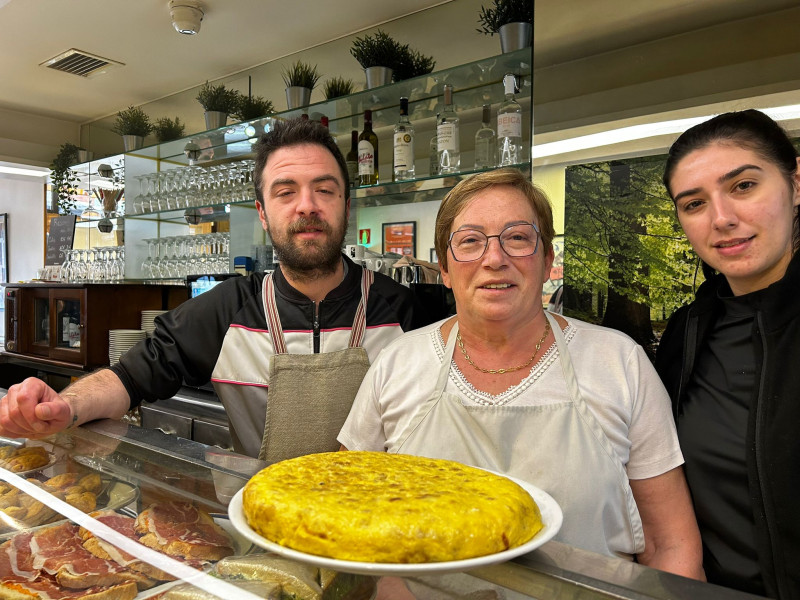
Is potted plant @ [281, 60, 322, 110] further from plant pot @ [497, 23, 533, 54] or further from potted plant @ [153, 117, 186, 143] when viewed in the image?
potted plant @ [153, 117, 186, 143]

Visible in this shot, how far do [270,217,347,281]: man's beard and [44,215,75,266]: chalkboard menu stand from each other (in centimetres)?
488

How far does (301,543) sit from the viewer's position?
71 centimetres

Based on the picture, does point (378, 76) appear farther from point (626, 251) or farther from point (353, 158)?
point (626, 251)

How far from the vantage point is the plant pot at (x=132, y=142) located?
18.6 ft

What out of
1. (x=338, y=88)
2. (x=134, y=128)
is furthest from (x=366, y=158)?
(x=134, y=128)

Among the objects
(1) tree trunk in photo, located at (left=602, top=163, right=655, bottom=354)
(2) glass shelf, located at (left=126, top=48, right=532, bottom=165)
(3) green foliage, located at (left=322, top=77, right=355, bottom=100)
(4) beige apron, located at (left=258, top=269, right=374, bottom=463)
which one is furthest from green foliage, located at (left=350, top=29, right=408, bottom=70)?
(4) beige apron, located at (left=258, top=269, right=374, bottom=463)

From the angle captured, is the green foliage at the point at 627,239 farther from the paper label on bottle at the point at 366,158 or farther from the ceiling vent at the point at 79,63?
the ceiling vent at the point at 79,63

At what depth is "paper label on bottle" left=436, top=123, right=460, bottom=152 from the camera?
123 inches

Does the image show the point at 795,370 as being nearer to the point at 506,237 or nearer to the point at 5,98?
the point at 506,237

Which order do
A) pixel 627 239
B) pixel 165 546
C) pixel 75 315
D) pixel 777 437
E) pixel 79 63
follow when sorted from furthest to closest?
pixel 79 63 < pixel 75 315 < pixel 627 239 < pixel 777 437 < pixel 165 546

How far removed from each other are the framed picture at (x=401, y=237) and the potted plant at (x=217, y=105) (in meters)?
1.91

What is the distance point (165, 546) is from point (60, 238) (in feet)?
19.8

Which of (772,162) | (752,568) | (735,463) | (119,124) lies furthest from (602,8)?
(119,124)

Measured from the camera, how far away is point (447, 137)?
10.3 feet
